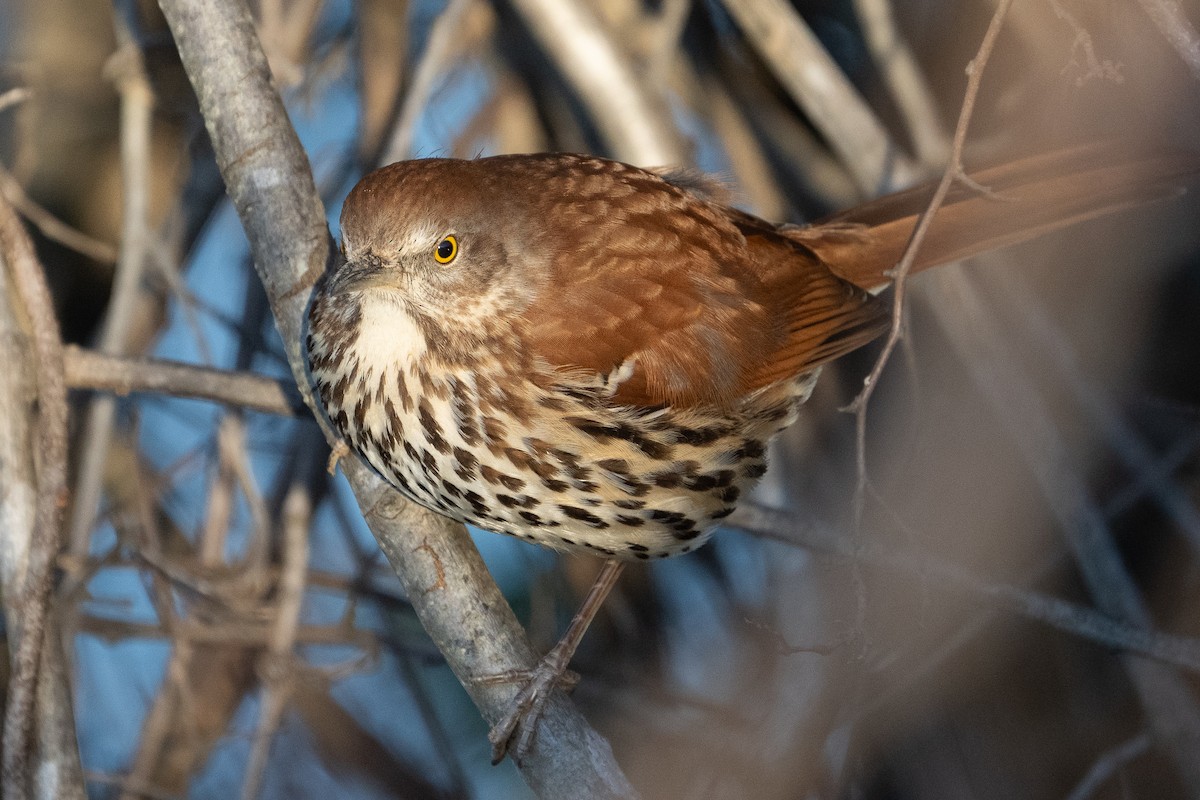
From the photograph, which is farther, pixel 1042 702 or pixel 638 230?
pixel 1042 702

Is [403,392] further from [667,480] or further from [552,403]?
[667,480]

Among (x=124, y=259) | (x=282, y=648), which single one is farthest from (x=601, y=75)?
(x=282, y=648)

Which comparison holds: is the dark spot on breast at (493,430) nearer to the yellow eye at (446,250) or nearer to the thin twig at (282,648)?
the yellow eye at (446,250)

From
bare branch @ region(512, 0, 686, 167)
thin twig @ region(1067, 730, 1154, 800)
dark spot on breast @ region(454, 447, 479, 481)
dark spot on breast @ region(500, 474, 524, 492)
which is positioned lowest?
thin twig @ region(1067, 730, 1154, 800)

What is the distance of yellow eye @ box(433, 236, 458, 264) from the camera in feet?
8.11

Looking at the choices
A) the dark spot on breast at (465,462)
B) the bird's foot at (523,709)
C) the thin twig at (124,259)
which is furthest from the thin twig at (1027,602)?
the thin twig at (124,259)

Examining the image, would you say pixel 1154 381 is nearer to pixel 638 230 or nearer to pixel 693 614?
pixel 693 614

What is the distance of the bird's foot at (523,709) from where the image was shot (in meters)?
2.42

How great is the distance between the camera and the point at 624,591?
416 cm

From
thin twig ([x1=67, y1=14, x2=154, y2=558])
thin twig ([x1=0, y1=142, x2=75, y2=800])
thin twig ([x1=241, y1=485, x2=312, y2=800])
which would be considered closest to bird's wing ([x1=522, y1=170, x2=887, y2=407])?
thin twig ([x1=0, y1=142, x2=75, y2=800])

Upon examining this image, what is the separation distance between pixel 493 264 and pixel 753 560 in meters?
1.93

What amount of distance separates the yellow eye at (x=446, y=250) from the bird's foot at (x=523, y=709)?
896 mm

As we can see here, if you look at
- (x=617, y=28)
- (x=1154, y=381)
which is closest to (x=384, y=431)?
(x=617, y=28)

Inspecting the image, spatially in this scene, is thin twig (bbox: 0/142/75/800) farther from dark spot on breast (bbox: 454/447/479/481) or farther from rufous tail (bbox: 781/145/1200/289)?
rufous tail (bbox: 781/145/1200/289)
